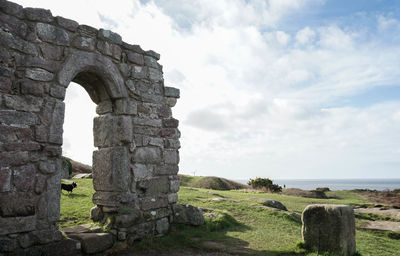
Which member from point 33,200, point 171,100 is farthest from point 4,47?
point 171,100

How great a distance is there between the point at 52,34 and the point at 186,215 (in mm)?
5008

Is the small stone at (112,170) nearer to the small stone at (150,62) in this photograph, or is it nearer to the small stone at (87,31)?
the small stone at (150,62)

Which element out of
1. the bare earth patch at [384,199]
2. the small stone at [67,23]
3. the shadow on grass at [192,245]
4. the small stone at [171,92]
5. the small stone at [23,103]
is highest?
the small stone at [67,23]

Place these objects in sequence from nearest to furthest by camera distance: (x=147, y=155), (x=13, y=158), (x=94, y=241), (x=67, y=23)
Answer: (x=13, y=158) → (x=94, y=241) → (x=67, y=23) → (x=147, y=155)

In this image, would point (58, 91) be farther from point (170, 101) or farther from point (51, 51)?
point (170, 101)

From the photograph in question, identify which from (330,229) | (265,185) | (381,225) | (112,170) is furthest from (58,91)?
(265,185)

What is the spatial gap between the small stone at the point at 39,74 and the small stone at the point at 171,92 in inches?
115

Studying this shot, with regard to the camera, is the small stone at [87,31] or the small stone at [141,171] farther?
the small stone at [141,171]

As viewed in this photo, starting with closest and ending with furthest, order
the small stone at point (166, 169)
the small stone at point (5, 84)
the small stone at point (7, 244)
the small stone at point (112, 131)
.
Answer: the small stone at point (7, 244) < the small stone at point (5, 84) < the small stone at point (112, 131) < the small stone at point (166, 169)

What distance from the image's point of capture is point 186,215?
25.6ft

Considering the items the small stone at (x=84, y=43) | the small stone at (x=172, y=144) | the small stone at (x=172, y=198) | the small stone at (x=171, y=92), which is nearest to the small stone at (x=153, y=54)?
the small stone at (x=171, y=92)

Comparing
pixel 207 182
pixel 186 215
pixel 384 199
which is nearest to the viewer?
pixel 186 215

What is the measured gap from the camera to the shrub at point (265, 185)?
72.3 feet

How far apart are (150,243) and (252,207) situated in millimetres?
4890
